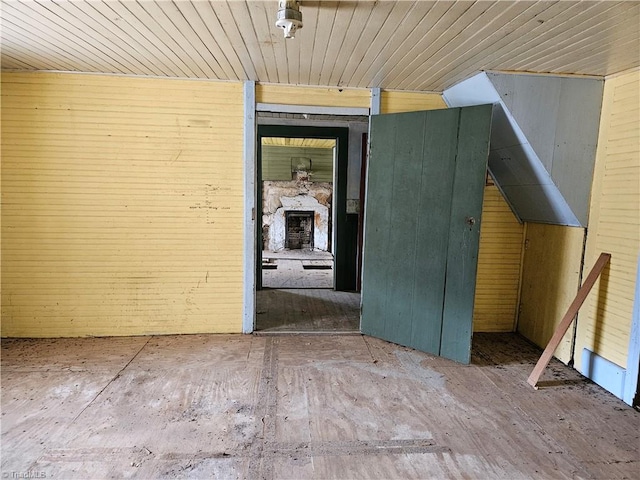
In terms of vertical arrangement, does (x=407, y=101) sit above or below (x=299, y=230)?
above

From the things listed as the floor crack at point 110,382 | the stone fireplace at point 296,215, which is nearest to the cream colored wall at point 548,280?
the floor crack at point 110,382

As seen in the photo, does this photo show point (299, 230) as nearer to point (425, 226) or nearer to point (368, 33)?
point (425, 226)

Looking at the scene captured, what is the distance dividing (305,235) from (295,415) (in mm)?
7925

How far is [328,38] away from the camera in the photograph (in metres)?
2.38

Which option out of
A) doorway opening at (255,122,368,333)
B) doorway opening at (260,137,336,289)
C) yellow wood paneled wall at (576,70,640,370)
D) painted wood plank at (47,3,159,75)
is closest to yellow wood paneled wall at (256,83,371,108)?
painted wood plank at (47,3,159,75)

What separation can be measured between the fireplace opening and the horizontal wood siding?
6545 millimetres

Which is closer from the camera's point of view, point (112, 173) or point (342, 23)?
point (342, 23)

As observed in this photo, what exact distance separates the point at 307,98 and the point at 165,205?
5.55 feet

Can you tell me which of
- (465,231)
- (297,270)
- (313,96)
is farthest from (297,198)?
(465,231)

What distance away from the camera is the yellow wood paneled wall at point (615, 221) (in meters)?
2.54

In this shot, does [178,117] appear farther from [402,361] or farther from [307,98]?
[402,361]

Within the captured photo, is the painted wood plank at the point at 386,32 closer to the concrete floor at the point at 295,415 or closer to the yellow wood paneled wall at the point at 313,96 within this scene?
the yellow wood paneled wall at the point at 313,96

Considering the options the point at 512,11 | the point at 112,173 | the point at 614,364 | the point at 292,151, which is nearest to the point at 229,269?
the point at 112,173

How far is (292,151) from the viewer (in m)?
9.34
